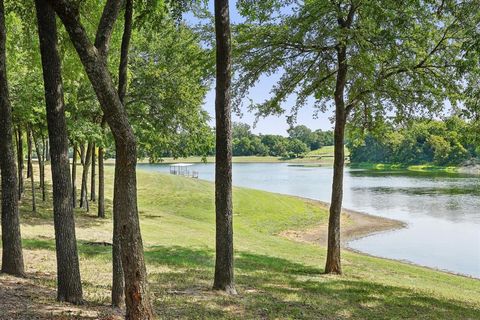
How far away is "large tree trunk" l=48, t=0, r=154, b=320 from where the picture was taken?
4.79 m

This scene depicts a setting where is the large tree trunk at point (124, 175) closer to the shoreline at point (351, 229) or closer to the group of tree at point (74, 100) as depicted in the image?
the group of tree at point (74, 100)

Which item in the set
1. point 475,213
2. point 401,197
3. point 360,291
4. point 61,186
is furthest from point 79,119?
point 401,197

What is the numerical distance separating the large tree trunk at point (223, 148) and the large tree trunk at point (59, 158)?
8.51 feet

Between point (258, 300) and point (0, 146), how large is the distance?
5.41 m

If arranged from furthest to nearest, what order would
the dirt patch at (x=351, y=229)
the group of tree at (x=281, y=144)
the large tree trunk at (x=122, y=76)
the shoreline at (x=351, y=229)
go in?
the group of tree at (x=281, y=144), the dirt patch at (x=351, y=229), the shoreline at (x=351, y=229), the large tree trunk at (x=122, y=76)

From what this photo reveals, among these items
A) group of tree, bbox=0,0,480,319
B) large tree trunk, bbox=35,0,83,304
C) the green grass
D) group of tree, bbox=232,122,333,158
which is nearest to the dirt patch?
group of tree, bbox=0,0,480,319

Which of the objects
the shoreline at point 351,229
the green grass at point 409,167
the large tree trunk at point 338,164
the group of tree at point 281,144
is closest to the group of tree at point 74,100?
the large tree trunk at point 338,164

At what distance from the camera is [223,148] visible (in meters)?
7.78

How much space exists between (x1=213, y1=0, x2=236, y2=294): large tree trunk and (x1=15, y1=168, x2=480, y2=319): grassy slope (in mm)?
666

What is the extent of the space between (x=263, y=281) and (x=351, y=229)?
63.9ft

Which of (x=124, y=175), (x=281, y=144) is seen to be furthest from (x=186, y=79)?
(x=281, y=144)

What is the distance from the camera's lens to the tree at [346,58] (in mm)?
9734

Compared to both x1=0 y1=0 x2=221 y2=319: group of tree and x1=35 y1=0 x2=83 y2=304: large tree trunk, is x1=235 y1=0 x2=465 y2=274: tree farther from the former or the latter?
x1=35 y1=0 x2=83 y2=304: large tree trunk

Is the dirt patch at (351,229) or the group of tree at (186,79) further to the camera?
the dirt patch at (351,229)
